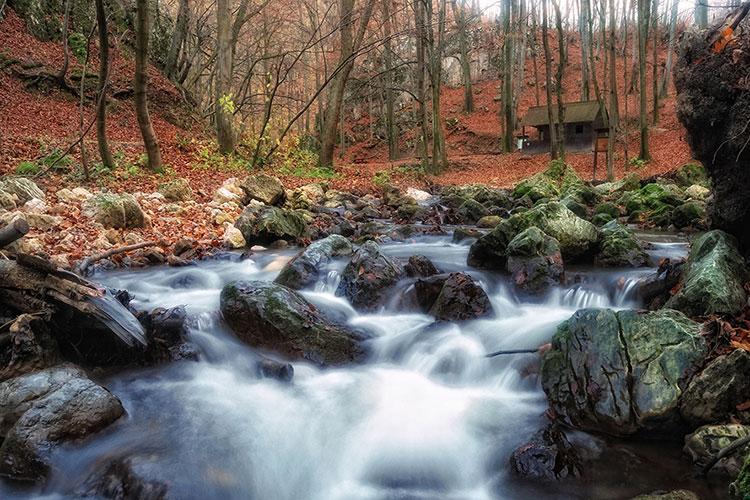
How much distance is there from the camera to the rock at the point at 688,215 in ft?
34.6

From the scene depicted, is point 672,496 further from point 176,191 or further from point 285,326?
point 176,191

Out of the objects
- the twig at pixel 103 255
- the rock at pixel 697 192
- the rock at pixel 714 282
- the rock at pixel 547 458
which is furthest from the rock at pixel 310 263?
the rock at pixel 697 192

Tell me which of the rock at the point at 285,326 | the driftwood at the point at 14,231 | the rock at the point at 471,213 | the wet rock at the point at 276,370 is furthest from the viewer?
the rock at the point at 471,213

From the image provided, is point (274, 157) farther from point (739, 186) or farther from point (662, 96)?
point (662, 96)

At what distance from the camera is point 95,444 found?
403 centimetres

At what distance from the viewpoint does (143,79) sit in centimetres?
1143

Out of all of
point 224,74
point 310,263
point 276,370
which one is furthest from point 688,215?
point 224,74

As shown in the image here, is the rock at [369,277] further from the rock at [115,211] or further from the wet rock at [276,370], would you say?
the rock at [115,211]

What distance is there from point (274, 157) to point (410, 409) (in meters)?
14.6

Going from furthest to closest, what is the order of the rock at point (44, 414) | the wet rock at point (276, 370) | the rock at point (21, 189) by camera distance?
1. the rock at point (21, 189)
2. the wet rock at point (276, 370)
3. the rock at point (44, 414)

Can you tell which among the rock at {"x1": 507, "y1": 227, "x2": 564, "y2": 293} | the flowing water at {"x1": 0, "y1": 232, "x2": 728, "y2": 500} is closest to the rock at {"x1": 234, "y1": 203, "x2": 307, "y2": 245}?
the flowing water at {"x1": 0, "y1": 232, "x2": 728, "y2": 500}

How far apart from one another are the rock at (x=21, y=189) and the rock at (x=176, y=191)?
7.25 feet

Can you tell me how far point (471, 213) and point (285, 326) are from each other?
27.6 ft

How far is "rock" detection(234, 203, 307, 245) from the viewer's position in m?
9.75
